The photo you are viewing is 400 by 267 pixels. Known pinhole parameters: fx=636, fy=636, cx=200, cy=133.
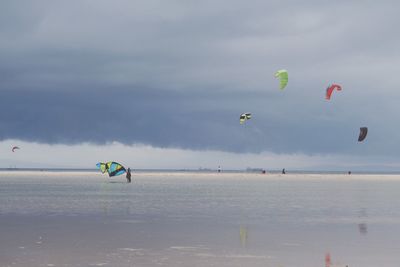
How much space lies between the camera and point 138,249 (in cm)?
1902

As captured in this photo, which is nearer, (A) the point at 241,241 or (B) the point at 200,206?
(A) the point at 241,241

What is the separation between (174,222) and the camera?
27.4 meters

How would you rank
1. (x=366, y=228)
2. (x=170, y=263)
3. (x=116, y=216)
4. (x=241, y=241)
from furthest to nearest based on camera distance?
(x=116, y=216) < (x=366, y=228) < (x=241, y=241) < (x=170, y=263)

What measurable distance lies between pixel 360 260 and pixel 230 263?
3.57m

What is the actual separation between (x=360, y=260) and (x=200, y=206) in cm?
2104

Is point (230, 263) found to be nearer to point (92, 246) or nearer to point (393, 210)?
point (92, 246)

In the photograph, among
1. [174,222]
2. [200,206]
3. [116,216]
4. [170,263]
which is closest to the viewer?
[170,263]

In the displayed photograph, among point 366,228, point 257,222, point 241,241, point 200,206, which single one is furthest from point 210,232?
point 200,206

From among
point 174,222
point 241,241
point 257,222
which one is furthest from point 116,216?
point 241,241

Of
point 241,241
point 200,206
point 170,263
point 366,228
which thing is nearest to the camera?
point 170,263

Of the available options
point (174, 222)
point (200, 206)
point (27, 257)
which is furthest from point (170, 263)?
point (200, 206)

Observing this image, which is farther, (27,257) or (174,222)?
(174,222)

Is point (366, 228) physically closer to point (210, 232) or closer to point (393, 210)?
point (210, 232)

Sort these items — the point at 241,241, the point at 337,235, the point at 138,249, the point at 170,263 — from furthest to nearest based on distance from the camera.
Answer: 1. the point at 337,235
2. the point at 241,241
3. the point at 138,249
4. the point at 170,263
